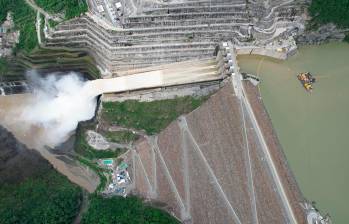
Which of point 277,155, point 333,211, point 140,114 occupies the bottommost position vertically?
point 333,211

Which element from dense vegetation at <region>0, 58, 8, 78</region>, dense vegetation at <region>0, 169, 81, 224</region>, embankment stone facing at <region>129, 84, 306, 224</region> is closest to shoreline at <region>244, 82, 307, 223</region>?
embankment stone facing at <region>129, 84, 306, 224</region>

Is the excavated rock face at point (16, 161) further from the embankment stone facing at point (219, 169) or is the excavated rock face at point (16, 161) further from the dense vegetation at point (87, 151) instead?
the embankment stone facing at point (219, 169)

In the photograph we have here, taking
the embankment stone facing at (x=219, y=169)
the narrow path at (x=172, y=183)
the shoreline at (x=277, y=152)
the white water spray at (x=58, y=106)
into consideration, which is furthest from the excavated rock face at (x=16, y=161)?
the shoreline at (x=277, y=152)

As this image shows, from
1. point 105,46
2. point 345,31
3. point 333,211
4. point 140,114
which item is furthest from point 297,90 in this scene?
point 105,46

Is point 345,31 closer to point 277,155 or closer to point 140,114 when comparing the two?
point 277,155

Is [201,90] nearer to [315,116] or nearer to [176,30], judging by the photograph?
[176,30]

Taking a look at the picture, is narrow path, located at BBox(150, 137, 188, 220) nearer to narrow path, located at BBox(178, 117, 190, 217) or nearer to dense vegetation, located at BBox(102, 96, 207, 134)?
narrow path, located at BBox(178, 117, 190, 217)
